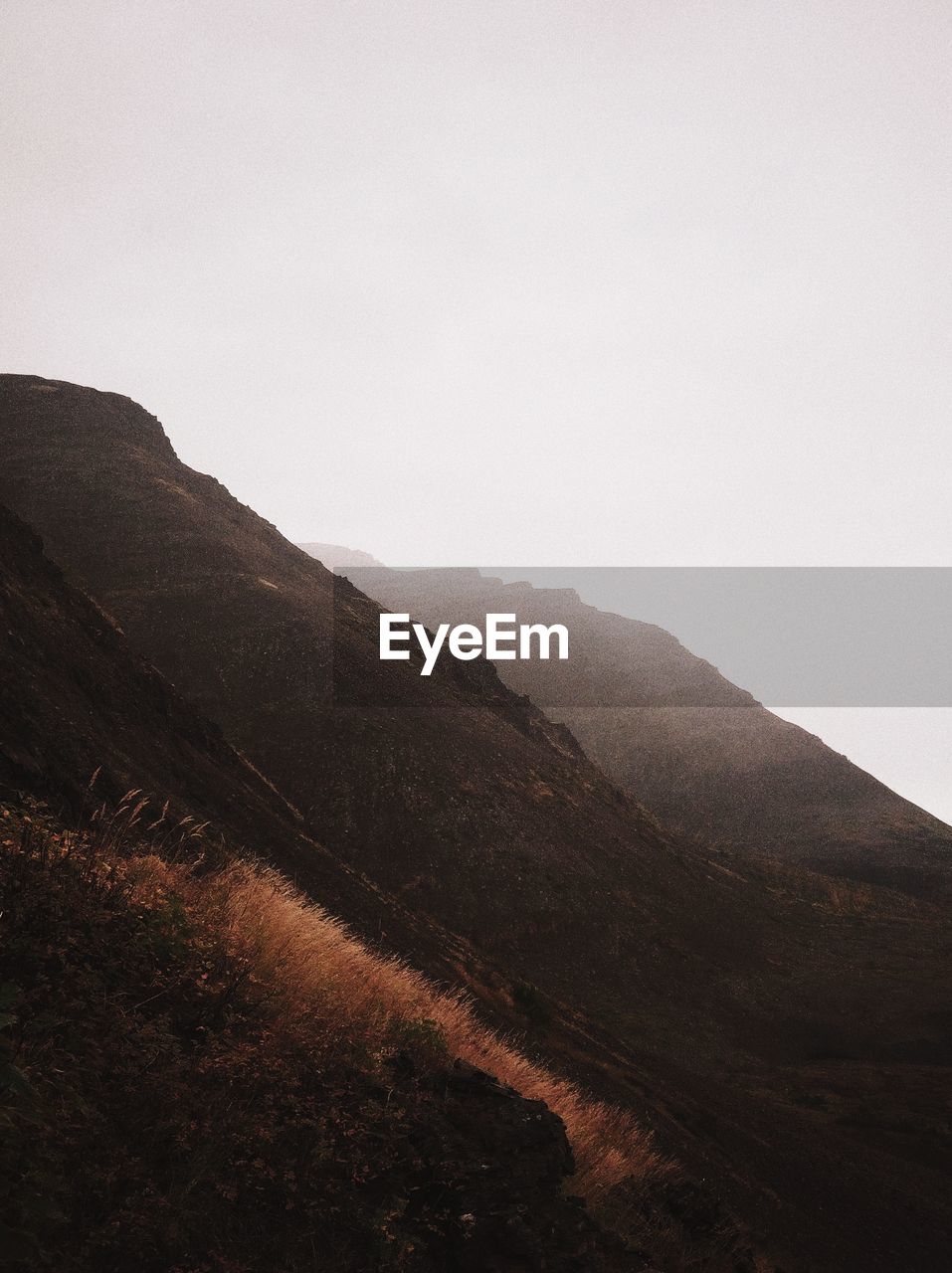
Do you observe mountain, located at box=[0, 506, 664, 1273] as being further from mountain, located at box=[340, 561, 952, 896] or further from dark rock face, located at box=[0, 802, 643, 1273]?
mountain, located at box=[340, 561, 952, 896]

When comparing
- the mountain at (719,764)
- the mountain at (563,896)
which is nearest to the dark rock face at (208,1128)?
the mountain at (563,896)

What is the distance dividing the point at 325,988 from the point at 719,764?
8057 centimetres

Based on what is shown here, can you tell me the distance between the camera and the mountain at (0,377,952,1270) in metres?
19.9

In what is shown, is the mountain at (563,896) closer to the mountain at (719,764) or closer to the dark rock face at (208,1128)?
the mountain at (719,764)

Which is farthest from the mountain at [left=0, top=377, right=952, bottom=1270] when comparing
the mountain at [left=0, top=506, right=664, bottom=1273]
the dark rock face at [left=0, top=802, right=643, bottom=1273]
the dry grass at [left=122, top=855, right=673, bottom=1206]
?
the dark rock face at [left=0, top=802, right=643, bottom=1273]

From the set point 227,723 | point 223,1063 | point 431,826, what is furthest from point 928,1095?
point 227,723

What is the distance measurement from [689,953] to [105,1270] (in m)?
37.4

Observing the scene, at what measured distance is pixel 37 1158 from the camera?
3184 mm

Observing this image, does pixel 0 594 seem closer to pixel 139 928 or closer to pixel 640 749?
pixel 139 928

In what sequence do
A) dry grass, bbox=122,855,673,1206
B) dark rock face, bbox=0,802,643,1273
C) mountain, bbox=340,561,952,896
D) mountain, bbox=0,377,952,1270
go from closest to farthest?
dark rock face, bbox=0,802,643,1273 < dry grass, bbox=122,855,673,1206 < mountain, bbox=0,377,952,1270 < mountain, bbox=340,561,952,896

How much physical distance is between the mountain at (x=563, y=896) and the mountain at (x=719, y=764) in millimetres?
11141

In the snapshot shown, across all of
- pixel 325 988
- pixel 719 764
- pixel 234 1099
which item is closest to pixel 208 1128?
pixel 234 1099

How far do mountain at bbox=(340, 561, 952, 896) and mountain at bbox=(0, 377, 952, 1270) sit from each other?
11.1m

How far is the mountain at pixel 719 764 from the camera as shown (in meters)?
64.1
